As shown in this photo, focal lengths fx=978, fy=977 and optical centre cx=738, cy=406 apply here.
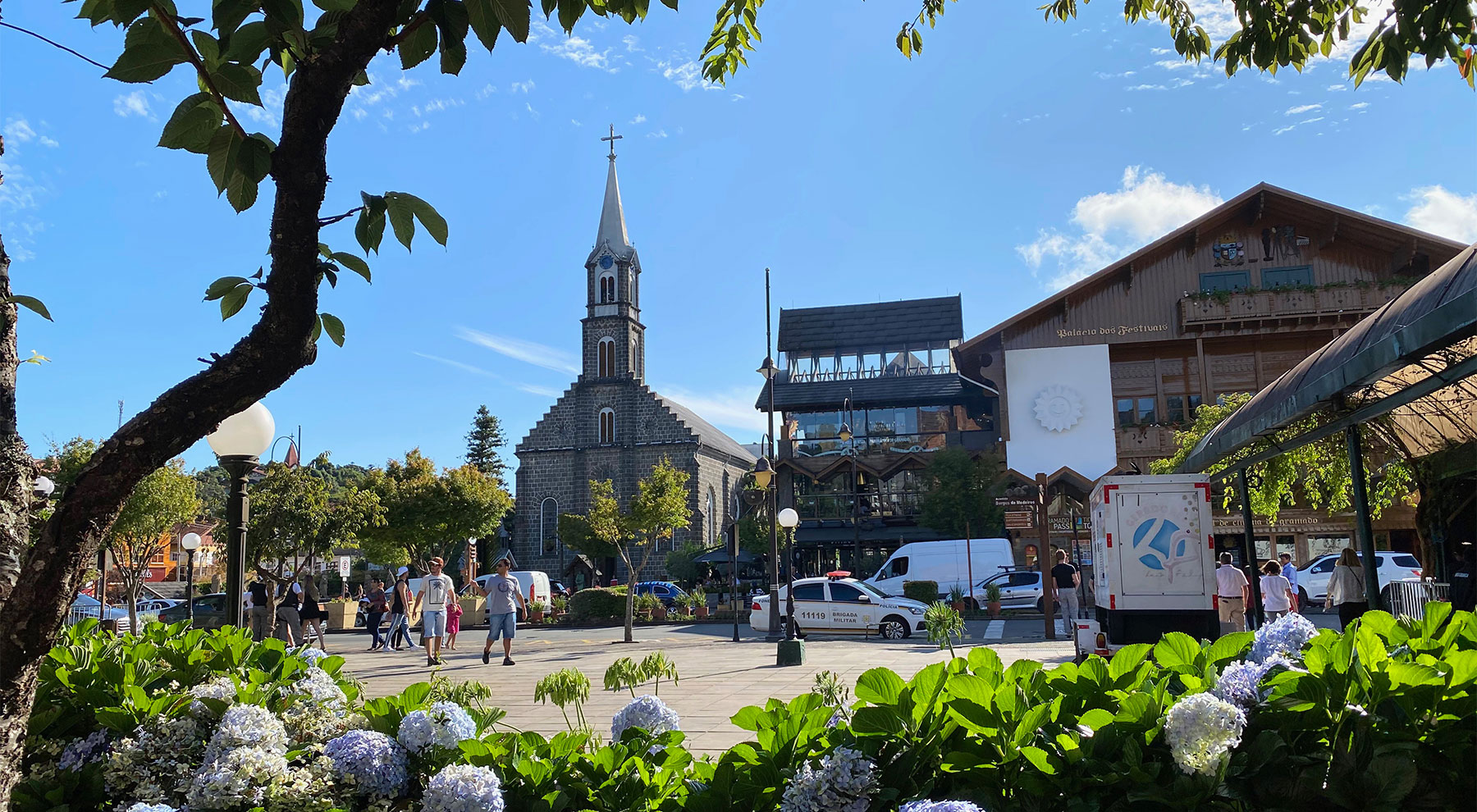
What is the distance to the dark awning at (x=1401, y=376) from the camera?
6.16 m

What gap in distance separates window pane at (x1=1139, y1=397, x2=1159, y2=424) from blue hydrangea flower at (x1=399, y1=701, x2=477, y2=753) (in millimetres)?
36856

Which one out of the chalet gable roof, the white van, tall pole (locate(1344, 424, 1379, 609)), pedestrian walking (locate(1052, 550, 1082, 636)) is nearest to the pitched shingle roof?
the chalet gable roof

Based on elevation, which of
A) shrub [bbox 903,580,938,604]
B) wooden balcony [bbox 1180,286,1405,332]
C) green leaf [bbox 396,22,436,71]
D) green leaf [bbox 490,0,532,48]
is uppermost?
wooden balcony [bbox 1180,286,1405,332]

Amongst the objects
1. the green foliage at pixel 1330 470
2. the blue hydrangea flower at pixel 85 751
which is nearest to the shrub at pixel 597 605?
the green foliage at pixel 1330 470

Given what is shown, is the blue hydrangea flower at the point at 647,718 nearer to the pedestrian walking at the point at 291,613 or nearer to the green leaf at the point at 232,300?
the green leaf at the point at 232,300

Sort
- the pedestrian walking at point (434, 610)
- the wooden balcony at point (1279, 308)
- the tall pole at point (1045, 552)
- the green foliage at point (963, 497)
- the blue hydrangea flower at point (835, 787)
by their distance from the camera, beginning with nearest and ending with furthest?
the blue hydrangea flower at point (835, 787) → the pedestrian walking at point (434, 610) → the tall pole at point (1045, 552) → the wooden balcony at point (1279, 308) → the green foliage at point (963, 497)

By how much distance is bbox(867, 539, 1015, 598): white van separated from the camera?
3030 centimetres

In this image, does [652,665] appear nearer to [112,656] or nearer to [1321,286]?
[112,656]

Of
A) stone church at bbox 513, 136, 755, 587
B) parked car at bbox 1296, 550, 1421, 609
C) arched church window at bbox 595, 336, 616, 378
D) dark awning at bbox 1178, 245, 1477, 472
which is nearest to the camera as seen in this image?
dark awning at bbox 1178, 245, 1477, 472

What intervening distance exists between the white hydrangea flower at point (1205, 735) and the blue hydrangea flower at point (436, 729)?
→ 204cm

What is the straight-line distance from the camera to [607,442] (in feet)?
190

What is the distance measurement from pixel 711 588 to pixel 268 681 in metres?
37.9

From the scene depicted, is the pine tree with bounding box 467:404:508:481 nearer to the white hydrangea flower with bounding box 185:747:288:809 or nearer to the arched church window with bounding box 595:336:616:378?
the arched church window with bounding box 595:336:616:378

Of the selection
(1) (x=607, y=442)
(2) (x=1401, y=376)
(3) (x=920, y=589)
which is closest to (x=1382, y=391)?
(2) (x=1401, y=376)
